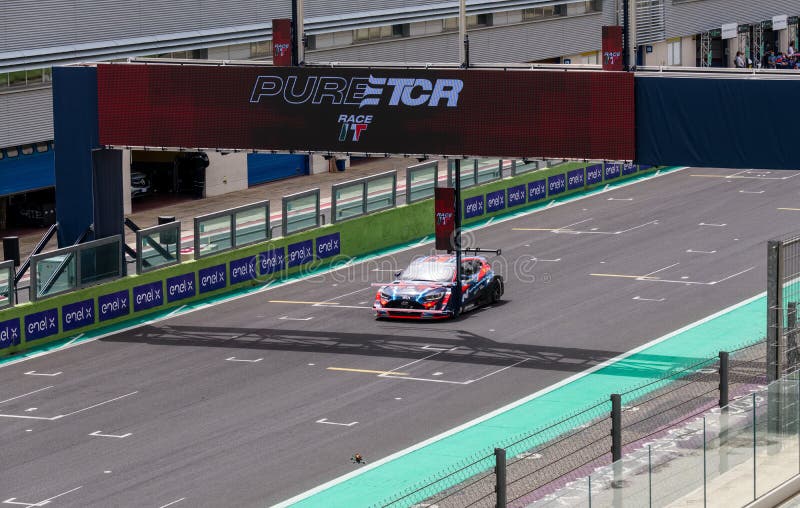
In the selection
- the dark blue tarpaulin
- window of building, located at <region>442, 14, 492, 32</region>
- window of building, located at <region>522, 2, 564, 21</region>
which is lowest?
the dark blue tarpaulin

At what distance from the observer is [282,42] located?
126 ft

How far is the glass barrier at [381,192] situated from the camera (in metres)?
49.4

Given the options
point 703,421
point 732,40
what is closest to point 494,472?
point 703,421

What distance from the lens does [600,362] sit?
34.7m

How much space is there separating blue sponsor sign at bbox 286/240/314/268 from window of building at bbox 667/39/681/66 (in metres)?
48.4

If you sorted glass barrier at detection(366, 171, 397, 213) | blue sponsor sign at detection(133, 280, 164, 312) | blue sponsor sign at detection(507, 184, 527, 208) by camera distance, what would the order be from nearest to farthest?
blue sponsor sign at detection(133, 280, 164, 312) → glass barrier at detection(366, 171, 397, 213) → blue sponsor sign at detection(507, 184, 527, 208)

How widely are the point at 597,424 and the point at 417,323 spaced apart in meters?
16.9

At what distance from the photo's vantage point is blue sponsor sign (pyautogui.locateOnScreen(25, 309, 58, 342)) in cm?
3722

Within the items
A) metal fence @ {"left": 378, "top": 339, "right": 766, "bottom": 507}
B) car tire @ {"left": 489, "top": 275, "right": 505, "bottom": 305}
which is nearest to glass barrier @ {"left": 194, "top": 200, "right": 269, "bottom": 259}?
car tire @ {"left": 489, "top": 275, "right": 505, "bottom": 305}

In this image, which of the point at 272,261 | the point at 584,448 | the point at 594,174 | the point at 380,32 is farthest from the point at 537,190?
the point at 584,448

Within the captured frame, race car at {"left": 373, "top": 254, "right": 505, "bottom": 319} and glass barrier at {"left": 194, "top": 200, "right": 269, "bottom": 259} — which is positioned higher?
glass barrier at {"left": 194, "top": 200, "right": 269, "bottom": 259}

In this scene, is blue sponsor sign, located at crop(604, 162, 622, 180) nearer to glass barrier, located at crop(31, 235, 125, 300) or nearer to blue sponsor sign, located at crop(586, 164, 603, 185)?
blue sponsor sign, located at crop(586, 164, 603, 185)

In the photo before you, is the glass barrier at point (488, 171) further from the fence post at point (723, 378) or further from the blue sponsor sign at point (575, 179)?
the fence post at point (723, 378)

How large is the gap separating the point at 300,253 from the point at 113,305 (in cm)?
775
